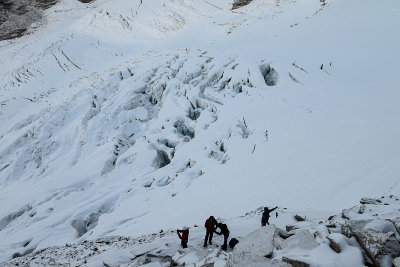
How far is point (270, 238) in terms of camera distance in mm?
9031

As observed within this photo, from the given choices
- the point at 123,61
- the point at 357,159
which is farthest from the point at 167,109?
the point at 357,159

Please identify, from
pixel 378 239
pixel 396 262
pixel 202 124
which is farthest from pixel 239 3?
pixel 396 262

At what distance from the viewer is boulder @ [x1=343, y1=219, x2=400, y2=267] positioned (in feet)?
22.7

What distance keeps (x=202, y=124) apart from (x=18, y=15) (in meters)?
50.4

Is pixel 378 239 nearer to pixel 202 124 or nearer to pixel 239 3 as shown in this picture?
pixel 202 124

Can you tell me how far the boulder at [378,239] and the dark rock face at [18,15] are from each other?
184 feet

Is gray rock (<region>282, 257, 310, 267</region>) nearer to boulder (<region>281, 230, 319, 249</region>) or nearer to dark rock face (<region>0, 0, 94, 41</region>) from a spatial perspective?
boulder (<region>281, 230, 319, 249</region>)

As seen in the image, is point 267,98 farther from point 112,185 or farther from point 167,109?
point 112,185

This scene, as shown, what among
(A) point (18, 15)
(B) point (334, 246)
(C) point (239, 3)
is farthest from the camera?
(A) point (18, 15)

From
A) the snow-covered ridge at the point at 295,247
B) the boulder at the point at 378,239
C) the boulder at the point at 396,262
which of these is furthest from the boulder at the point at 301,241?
the boulder at the point at 396,262

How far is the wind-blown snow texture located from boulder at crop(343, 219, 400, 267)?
14.8 feet

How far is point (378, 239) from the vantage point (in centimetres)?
719

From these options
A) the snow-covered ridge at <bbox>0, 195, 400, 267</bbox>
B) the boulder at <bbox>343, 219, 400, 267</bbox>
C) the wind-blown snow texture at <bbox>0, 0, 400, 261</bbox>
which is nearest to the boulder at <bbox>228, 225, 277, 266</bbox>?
the snow-covered ridge at <bbox>0, 195, 400, 267</bbox>

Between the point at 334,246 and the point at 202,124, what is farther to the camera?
the point at 202,124
